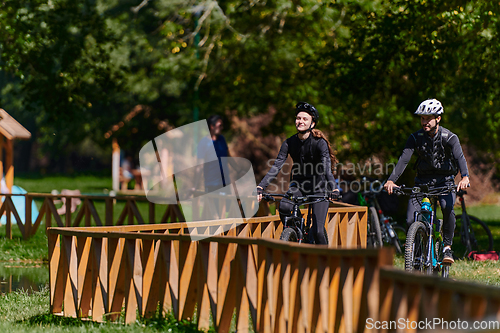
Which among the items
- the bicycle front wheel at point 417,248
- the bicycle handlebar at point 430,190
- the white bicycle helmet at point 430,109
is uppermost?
the white bicycle helmet at point 430,109

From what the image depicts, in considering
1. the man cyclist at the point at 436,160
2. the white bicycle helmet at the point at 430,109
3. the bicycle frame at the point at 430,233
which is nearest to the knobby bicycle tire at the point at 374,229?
the man cyclist at the point at 436,160

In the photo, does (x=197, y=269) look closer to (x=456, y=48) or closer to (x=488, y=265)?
(x=488, y=265)

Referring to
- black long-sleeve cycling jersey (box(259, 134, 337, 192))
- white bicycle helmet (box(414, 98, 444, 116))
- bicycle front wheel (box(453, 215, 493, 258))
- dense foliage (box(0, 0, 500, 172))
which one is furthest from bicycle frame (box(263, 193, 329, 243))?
dense foliage (box(0, 0, 500, 172))

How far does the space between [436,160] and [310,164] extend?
1367 mm

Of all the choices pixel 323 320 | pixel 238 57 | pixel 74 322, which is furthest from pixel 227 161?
pixel 238 57

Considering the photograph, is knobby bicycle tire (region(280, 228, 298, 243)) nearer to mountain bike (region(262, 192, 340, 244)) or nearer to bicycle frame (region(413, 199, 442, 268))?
mountain bike (region(262, 192, 340, 244))

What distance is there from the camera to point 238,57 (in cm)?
2111

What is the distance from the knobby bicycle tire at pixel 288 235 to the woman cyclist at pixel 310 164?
305mm

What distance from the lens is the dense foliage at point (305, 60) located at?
12.5 meters

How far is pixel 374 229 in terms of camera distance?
10.8m

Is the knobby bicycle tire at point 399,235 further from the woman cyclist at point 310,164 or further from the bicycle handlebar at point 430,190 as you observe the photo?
the woman cyclist at point 310,164

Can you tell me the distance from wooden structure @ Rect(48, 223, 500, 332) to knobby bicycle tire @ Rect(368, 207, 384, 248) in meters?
4.49

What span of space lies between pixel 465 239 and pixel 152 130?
26529 mm

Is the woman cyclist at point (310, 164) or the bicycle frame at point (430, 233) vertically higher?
the woman cyclist at point (310, 164)
